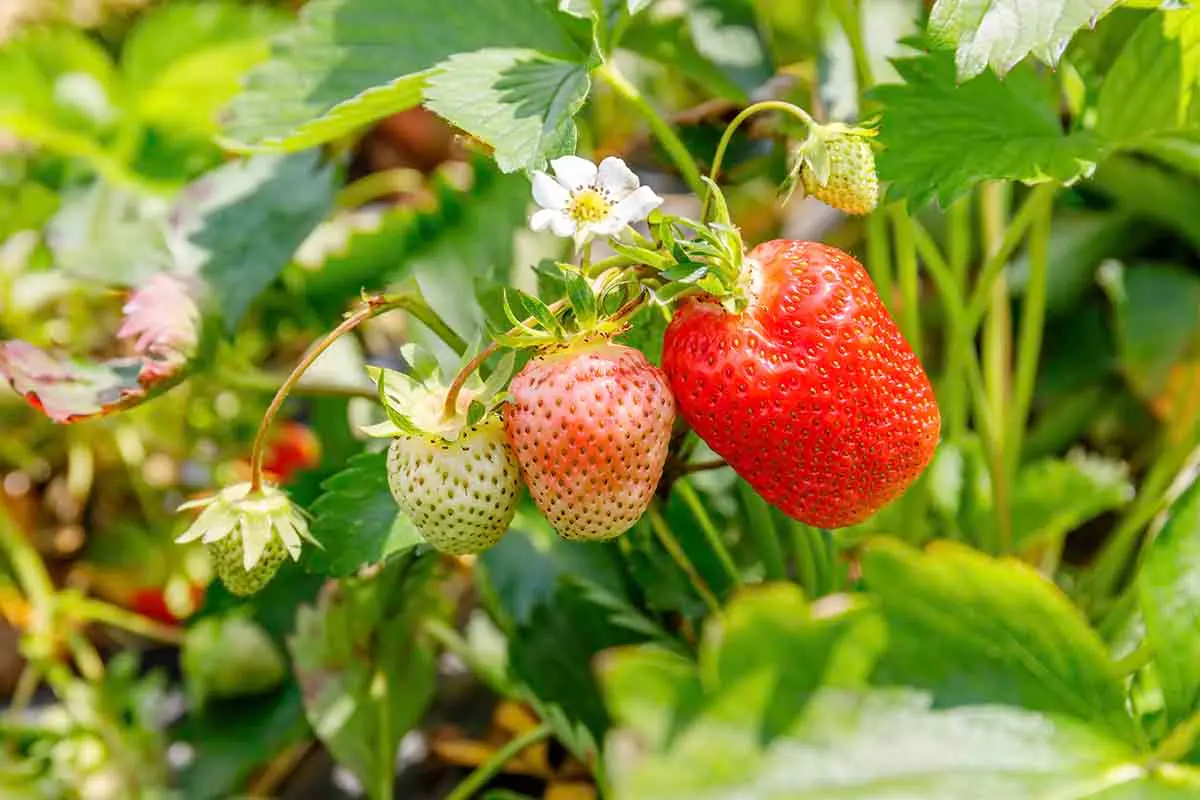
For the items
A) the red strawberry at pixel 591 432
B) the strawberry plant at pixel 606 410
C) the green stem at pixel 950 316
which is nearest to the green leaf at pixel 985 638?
the strawberry plant at pixel 606 410

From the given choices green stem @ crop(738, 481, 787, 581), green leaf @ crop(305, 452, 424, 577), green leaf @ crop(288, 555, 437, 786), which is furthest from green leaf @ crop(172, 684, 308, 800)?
green stem @ crop(738, 481, 787, 581)

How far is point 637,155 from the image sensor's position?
149 centimetres

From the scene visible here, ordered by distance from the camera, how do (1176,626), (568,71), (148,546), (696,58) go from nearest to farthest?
(1176,626) → (568,71) → (696,58) → (148,546)

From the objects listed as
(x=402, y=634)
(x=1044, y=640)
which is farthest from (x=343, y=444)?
(x=1044, y=640)

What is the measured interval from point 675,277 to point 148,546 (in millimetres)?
977

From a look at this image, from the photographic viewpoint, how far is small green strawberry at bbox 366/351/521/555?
0.66m

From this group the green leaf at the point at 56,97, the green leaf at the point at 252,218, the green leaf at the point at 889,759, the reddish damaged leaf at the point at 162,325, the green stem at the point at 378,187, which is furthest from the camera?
the green stem at the point at 378,187

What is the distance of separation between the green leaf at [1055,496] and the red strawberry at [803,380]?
15.1 inches

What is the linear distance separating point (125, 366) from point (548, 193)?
0.44 meters

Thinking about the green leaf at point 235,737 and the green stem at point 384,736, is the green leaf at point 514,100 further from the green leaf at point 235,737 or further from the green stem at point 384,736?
the green leaf at point 235,737

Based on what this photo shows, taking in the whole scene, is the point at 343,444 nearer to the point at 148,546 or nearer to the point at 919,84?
the point at 148,546

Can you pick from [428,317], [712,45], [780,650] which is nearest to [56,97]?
[712,45]

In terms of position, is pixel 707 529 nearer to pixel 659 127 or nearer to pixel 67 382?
pixel 659 127

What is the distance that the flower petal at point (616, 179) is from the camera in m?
0.64
